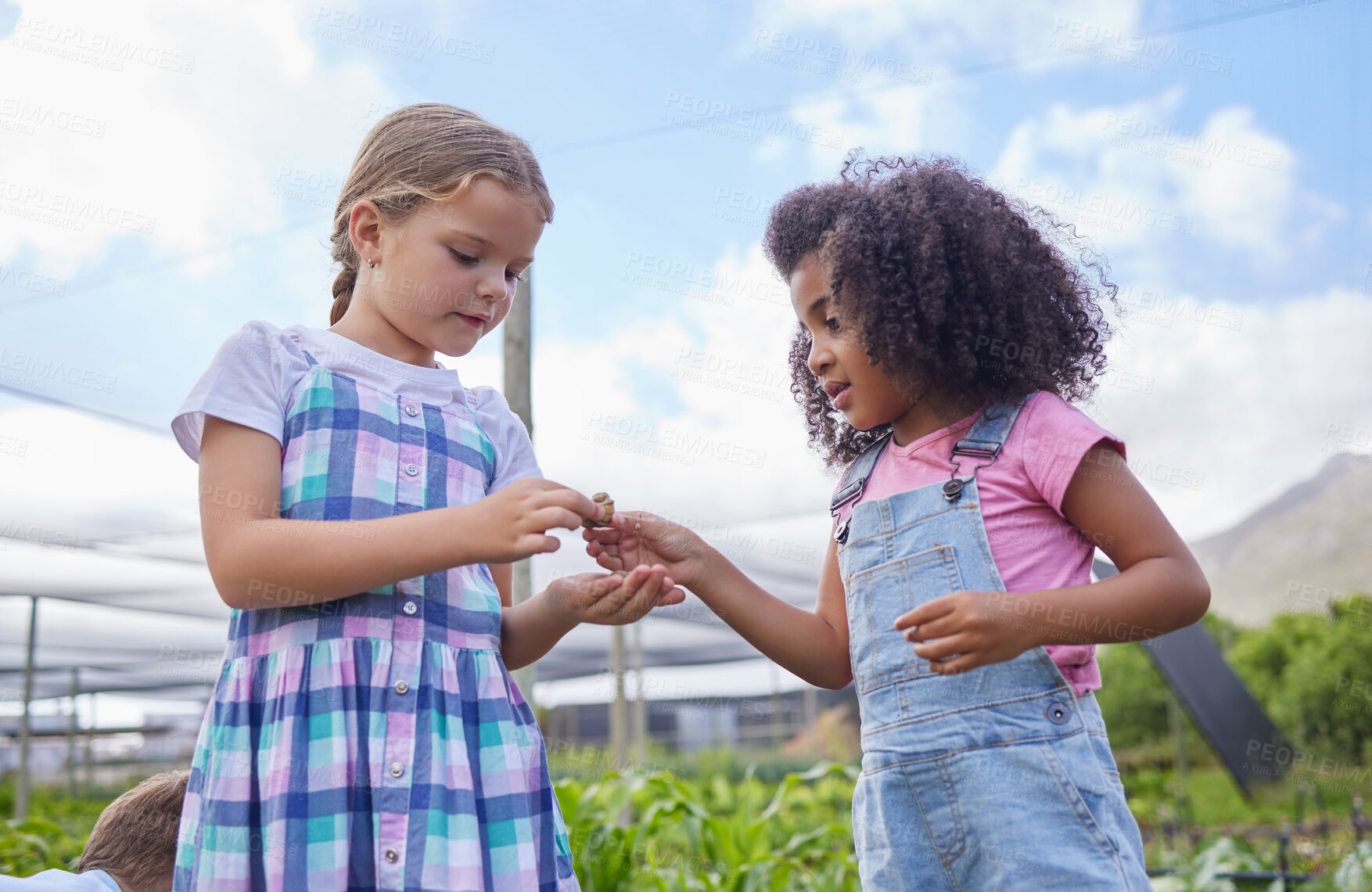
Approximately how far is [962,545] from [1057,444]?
165 millimetres

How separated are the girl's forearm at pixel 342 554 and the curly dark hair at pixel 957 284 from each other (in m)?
0.62

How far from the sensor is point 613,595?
3.95 feet

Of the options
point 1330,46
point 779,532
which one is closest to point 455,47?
point 1330,46

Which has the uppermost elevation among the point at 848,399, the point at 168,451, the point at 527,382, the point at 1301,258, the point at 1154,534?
the point at 1301,258

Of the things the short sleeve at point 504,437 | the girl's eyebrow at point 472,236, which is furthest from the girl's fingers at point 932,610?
the girl's eyebrow at point 472,236

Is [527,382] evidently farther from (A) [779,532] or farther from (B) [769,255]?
(A) [779,532]

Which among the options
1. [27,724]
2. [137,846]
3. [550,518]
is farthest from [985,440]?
[27,724]

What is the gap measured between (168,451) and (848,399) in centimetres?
377

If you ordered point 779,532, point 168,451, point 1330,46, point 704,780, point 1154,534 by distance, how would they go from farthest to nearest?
point 704,780, point 779,532, point 168,451, point 1330,46, point 1154,534

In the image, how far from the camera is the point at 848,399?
53.7 inches

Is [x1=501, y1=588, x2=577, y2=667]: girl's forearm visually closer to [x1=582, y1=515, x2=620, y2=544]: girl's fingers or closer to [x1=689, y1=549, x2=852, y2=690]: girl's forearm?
[x1=582, y1=515, x2=620, y2=544]: girl's fingers

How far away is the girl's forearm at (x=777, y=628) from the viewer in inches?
55.0

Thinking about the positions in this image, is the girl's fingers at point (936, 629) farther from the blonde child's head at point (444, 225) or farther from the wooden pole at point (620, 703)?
the wooden pole at point (620, 703)

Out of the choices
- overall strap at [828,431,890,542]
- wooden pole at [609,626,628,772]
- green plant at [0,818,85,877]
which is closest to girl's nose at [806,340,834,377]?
overall strap at [828,431,890,542]
